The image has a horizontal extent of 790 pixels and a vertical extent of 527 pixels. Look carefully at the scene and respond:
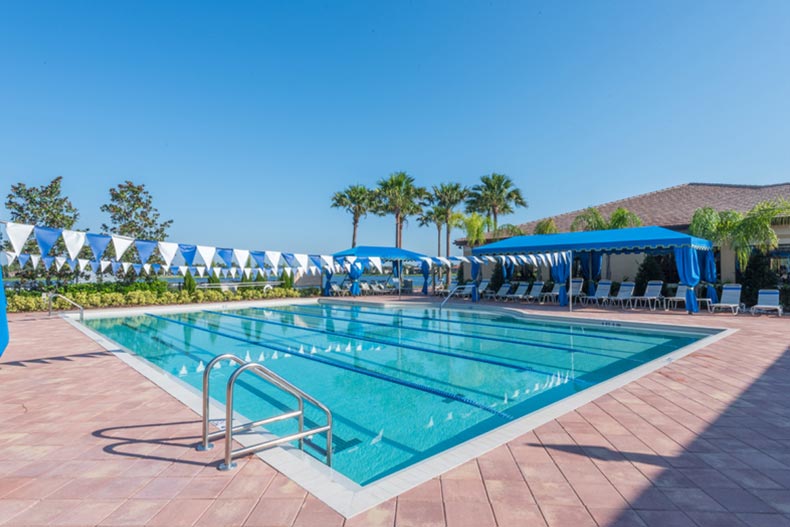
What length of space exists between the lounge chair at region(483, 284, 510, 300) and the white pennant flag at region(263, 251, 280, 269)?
10431 millimetres

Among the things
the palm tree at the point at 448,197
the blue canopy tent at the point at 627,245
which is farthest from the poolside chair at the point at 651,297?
the palm tree at the point at 448,197

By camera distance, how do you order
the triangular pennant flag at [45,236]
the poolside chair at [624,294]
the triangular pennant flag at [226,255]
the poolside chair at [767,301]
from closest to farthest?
the triangular pennant flag at [45,236] < the triangular pennant flag at [226,255] < the poolside chair at [767,301] < the poolside chair at [624,294]

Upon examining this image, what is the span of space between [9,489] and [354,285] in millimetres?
18778

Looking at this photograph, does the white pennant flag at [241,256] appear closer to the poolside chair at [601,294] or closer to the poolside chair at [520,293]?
the poolside chair at [520,293]

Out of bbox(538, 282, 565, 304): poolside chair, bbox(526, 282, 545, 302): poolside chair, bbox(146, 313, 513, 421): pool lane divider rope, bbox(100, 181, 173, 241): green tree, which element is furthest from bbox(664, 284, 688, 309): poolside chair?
bbox(100, 181, 173, 241): green tree

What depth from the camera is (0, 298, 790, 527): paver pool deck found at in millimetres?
2357

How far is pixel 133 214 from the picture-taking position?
21.0m

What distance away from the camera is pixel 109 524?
229 centimetres

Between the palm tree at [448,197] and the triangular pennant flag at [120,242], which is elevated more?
the palm tree at [448,197]

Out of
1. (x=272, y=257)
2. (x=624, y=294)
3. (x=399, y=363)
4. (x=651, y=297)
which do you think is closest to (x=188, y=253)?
(x=272, y=257)

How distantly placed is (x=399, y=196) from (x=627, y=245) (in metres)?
18.1

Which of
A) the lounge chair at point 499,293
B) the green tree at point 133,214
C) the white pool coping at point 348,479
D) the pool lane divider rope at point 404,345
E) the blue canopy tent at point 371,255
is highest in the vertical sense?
the green tree at point 133,214

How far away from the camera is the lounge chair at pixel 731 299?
13.0 meters

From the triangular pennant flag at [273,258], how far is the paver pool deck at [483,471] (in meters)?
7.25
